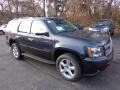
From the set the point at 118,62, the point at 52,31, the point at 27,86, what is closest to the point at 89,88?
the point at 27,86

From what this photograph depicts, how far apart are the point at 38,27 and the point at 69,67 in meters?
1.68

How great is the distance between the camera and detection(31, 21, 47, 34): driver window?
5.23 metres

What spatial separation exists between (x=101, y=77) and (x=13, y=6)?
1279 inches

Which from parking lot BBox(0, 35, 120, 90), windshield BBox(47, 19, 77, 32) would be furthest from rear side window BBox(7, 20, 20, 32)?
windshield BBox(47, 19, 77, 32)

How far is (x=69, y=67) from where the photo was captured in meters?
4.73

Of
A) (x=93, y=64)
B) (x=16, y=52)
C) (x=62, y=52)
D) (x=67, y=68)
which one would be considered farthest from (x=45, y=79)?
(x=16, y=52)

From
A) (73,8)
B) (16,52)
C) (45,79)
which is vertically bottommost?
(45,79)

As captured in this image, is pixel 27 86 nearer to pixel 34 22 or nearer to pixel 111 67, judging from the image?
pixel 34 22

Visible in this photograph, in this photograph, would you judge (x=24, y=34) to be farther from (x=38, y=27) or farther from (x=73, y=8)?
(x=73, y=8)

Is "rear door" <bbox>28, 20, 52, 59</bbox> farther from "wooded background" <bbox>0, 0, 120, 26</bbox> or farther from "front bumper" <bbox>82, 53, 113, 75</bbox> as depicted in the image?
"wooded background" <bbox>0, 0, 120, 26</bbox>

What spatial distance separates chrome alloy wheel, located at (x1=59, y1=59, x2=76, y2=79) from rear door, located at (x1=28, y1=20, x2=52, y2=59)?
538 millimetres

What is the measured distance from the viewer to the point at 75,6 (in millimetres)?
24188

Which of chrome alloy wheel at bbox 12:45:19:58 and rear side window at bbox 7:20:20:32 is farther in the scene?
chrome alloy wheel at bbox 12:45:19:58

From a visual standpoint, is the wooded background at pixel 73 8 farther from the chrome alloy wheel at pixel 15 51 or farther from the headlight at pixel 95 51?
the headlight at pixel 95 51
